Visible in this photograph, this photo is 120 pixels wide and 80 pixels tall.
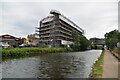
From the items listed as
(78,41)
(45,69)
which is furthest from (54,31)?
(45,69)

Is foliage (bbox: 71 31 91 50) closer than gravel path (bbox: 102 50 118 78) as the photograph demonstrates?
No

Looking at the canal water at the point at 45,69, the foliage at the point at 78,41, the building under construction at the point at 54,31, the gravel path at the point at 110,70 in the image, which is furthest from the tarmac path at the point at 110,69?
the building under construction at the point at 54,31

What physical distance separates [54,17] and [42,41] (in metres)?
20.9

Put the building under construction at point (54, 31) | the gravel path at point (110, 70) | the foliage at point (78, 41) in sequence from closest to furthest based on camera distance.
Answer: the gravel path at point (110, 70) → the foliage at point (78, 41) → the building under construction at point (54, 31)

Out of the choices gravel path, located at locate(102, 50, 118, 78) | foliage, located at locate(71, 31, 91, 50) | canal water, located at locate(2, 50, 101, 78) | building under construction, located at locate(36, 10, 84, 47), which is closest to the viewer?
gravel path, located at locate(102, 50, 118, 78)

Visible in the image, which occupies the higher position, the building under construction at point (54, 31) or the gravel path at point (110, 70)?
the building under construction at point (54, 31)

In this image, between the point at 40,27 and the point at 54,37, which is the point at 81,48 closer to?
the point at 54,37

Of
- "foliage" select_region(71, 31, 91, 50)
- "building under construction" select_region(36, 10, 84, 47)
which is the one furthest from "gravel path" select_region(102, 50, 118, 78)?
"building under construction" select_region(36, 10, 84, 47)

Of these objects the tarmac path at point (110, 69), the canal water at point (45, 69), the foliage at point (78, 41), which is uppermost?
the foliage at point (78, 41)

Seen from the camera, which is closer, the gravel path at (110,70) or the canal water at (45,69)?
the gravel path at (110,70)

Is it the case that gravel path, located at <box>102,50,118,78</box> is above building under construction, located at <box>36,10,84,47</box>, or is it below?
below

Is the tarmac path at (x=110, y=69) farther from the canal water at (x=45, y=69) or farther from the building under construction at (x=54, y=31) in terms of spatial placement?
the building under construction at (x=54, y=31)

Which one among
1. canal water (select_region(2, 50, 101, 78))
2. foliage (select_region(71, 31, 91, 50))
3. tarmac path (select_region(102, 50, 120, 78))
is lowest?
canal water (select_region(2, 50, 101, 78))

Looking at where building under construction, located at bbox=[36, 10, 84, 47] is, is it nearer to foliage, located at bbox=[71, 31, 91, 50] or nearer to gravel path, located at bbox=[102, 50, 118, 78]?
foliage, located at bbox=[71, 31, 91, 50]
